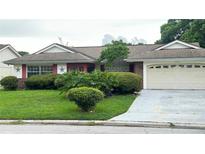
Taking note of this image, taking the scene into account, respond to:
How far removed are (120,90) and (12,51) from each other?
22578 mm

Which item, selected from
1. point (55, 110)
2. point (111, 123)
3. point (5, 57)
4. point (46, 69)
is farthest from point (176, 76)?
point (5, 57)

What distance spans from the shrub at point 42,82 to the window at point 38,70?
260cm

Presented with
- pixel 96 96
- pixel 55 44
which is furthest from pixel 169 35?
pixel 96 96

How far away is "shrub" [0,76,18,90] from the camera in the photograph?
90.4 feet

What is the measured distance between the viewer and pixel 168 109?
1606cm

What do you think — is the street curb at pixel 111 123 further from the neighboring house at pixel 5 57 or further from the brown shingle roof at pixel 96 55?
the neighboring house at pixel 5 57

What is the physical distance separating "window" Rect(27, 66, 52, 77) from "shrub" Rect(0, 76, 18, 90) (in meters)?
2.13

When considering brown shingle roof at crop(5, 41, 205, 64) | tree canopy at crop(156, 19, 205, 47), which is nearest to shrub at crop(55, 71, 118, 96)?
brown shingle roof at crop(5, 41, 205, 64)

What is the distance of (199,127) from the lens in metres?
11.8

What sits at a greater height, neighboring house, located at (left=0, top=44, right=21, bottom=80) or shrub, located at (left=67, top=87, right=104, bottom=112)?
neighboring house, located at (left=0, top=44, right=21, bottom=80)

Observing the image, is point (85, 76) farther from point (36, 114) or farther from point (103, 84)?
point (36, 114)

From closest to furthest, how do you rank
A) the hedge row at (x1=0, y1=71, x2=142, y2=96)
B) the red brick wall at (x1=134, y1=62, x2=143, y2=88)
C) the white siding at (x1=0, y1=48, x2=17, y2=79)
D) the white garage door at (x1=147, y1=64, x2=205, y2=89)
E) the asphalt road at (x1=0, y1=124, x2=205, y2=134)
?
the asphalt road at (x1=0, y1=124, x2=205, y2=134)
the hedge row at (x1=0, y1=71, x2=142, y2=96)
the white garage door at (x1=147, y1=64, x2=205, y2=89)
the red brick wall at (x1=134, y1=62, x2=143, y2=88)
the white siding at (x1=0, y1=48, x2=17, y2=79)

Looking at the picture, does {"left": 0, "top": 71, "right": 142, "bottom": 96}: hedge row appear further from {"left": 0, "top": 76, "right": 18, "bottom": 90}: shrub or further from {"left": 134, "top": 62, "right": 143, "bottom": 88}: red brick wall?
{"left": 134, "top": 62, "right": 143, "bottom": 88}: red brick wall

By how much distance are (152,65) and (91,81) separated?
8.89 metres
